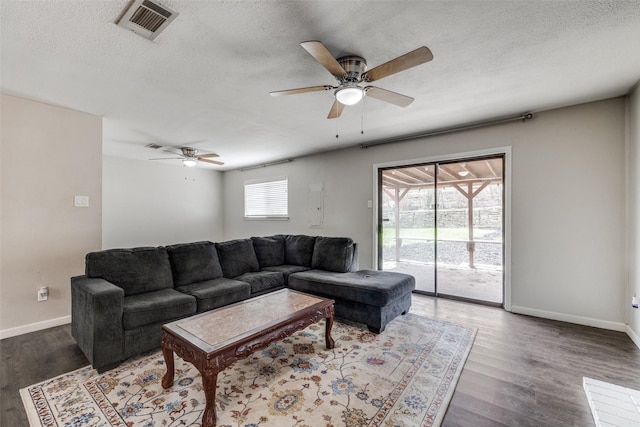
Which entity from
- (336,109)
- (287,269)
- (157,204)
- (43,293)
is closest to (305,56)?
(336,109)

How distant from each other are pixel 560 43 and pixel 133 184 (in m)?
7.09

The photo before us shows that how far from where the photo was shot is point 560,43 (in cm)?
196

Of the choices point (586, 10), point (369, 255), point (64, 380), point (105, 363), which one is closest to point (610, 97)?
point (586, 10)

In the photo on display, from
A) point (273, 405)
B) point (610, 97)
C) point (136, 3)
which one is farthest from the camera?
point (610, 97)

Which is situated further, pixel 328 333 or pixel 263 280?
pixel 263 280

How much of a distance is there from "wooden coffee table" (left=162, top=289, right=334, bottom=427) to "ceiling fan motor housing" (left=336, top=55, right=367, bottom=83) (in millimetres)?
1922

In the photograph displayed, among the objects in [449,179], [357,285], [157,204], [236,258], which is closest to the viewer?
[357,285]

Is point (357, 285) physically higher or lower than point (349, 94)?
lower

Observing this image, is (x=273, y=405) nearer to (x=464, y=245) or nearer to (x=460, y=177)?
(x=464, y=245)

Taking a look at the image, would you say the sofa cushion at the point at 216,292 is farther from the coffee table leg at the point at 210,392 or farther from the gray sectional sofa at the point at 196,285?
the coffee table leg at the point at 210,392

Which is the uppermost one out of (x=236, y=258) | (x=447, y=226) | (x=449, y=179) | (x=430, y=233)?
(x=449, y=179)

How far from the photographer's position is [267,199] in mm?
6551

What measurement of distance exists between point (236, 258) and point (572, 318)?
420cm

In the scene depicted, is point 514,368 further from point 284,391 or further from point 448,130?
point 448,130
